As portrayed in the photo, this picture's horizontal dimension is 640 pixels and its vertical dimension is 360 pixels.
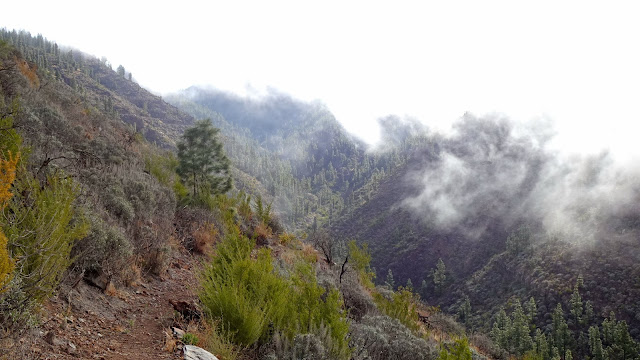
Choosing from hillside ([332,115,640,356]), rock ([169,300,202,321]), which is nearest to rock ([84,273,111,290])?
rock ([169,300,202,321])

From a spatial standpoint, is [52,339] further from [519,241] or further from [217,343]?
[519,241]

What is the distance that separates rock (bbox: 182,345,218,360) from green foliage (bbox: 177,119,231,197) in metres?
12.6

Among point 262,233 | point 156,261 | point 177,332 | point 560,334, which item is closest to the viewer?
point 177,332

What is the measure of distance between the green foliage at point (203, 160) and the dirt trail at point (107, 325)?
10.7 m

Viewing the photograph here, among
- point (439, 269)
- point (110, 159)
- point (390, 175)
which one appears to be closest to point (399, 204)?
point (390, 175)

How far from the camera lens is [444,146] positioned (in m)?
193

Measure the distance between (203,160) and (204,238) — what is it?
7294 mm

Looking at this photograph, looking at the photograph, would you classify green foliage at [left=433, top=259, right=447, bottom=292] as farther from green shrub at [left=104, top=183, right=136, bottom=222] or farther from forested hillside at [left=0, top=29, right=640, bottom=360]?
green shrub at [left=104, top=183, right=136, bottom=222]

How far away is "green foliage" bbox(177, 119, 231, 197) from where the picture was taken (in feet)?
54.7

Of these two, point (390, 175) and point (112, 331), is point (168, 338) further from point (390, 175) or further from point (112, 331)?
point (390, 175)

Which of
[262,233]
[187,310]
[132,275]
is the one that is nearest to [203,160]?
[262,233]

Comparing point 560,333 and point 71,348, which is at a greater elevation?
point 71,348

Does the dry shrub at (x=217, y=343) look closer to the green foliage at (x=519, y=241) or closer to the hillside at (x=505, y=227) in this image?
the hillside at (x=505, y=227)

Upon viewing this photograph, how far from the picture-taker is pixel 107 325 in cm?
461
